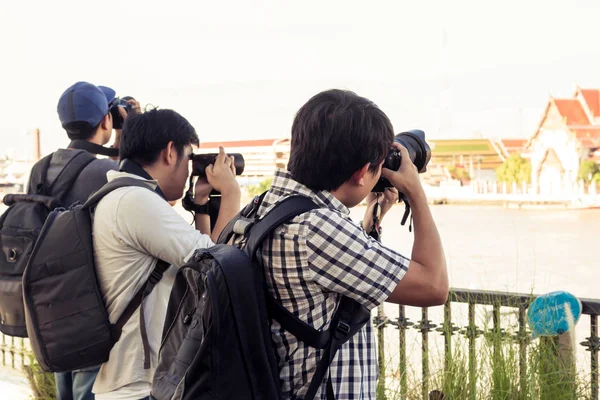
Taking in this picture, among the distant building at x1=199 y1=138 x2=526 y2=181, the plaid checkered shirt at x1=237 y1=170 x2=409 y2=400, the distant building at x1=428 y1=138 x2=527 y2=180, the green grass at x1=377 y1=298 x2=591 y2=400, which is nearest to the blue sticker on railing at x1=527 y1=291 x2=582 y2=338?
the green grass at x1=377 y1=298 x2=591 y2=400

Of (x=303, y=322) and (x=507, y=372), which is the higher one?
(x=303, y=322)

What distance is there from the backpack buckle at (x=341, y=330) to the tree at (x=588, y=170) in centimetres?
5800

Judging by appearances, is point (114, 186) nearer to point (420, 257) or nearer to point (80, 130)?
point (80, 130)

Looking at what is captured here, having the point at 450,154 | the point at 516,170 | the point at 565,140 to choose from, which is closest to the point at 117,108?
the point at 565,140

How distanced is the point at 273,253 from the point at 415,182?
0.32 metres

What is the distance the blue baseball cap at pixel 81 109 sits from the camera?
96.6 inches

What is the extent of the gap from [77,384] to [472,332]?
4.67 ft

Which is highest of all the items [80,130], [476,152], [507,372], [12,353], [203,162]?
[476,152]

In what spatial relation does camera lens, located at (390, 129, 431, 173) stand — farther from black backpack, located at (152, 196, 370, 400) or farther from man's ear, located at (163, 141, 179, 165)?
man's ear, located at (163, 141, 179, 165)

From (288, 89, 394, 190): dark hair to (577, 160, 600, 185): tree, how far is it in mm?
57972

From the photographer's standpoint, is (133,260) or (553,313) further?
(553,313)

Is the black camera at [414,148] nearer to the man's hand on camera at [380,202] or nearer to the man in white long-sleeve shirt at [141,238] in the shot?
the man's hand on camera at [380,202]

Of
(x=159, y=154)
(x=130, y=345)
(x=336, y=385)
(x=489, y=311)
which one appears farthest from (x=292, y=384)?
(x=489, y=311)

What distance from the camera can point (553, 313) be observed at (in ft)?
8.68
